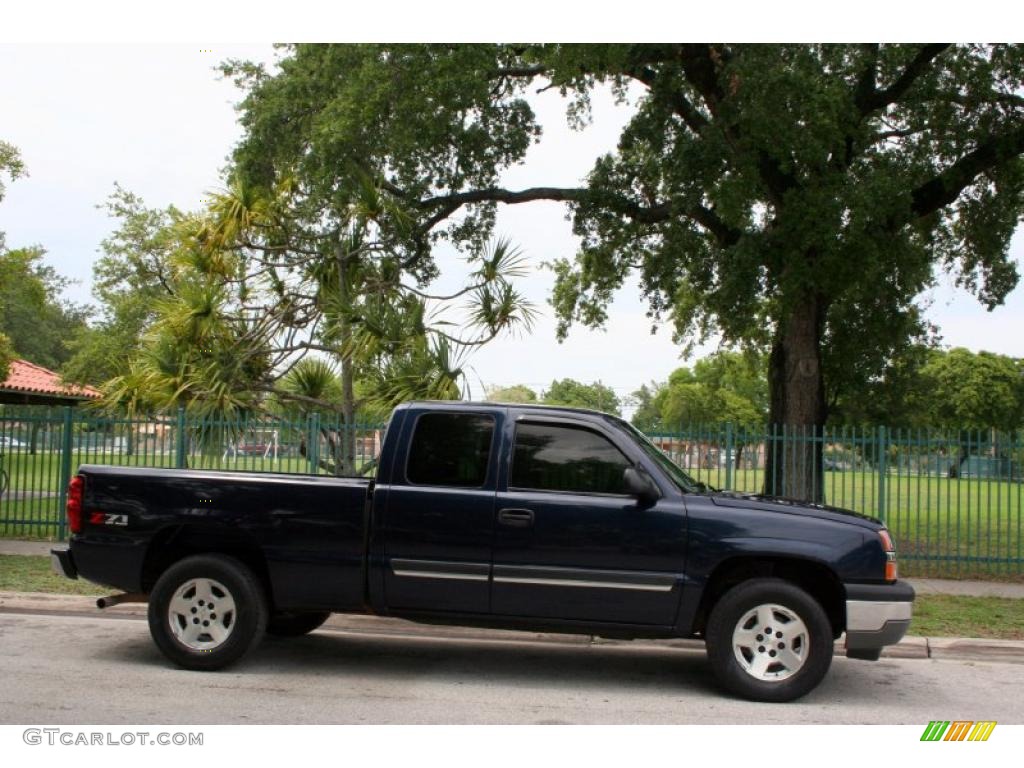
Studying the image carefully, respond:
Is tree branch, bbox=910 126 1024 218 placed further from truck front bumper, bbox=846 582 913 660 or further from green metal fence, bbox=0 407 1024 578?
truck front bumper, bbox=846 582 913 660

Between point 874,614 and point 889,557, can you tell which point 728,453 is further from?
point 874,614

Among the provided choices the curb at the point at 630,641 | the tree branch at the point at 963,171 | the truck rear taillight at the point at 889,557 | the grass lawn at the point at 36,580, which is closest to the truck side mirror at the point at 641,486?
the truck rear taillight at the point at 889,557

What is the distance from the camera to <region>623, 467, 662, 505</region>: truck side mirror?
6605 mm

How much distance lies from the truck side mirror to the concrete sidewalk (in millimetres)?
6346

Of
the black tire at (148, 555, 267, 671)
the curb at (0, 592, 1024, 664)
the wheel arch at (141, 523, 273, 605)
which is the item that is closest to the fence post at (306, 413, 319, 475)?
the curb at (0, 592, 1024, 664)

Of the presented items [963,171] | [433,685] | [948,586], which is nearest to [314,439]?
[433,685]

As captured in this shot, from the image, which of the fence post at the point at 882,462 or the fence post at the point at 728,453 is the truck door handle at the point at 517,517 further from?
the fence post at the point at 882,462

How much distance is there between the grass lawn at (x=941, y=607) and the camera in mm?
9328

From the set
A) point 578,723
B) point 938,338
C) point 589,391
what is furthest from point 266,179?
point 589,391

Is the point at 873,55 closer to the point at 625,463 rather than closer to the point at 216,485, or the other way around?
the point at 625,463

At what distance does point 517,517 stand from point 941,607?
6016 mm

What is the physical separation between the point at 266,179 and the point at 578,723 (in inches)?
559

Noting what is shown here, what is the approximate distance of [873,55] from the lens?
15.8 meters

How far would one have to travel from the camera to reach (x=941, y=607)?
10.6 metres
